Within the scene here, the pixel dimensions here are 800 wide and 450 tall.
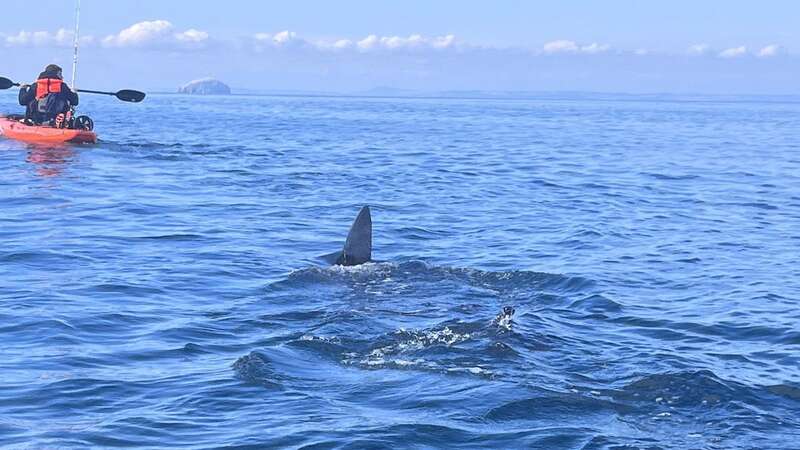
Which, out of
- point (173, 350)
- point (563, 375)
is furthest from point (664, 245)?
point (173, 350)

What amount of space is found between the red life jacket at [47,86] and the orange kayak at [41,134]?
110 cm

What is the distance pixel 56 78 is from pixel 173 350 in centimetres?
2339

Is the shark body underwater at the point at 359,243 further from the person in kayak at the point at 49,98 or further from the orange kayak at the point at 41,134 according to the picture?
the orange kayak at the point at 41,134

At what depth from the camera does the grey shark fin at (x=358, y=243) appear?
17.2 metres

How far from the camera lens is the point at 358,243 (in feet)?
56.9

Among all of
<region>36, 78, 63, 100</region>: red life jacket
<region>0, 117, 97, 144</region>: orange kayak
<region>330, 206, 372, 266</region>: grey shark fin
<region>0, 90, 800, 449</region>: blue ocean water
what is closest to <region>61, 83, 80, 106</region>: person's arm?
<region>36, 78, 63, 100</region>: red life jacket

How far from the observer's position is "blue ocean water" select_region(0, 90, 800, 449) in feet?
32.4

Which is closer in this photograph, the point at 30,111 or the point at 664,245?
the point at 664,245

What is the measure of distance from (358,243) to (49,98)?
67.9 feet

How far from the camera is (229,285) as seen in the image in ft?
53.5

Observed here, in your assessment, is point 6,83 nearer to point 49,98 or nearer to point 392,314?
point 49,98

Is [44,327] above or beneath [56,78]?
beneath

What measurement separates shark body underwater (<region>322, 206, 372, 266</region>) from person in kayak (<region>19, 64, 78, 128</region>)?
61.8 ft

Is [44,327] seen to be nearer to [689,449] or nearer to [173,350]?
[173,350]
